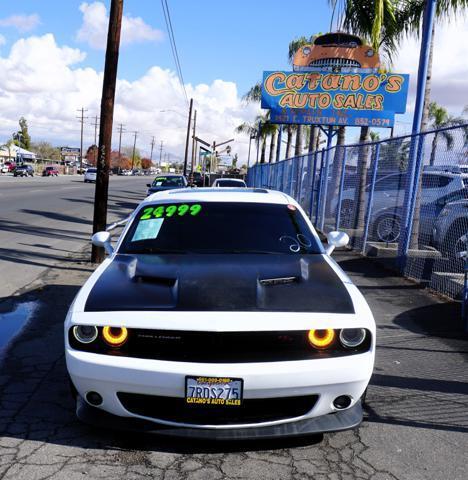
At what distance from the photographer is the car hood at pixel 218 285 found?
3230mm

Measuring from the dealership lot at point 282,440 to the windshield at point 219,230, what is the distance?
51.8 inches

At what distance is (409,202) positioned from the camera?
365 inches

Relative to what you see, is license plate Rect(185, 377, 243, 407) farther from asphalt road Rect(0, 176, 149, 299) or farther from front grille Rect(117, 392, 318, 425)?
asphalt road Rect(0, 176, 149, 299)

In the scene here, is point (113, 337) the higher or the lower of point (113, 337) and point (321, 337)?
the lower

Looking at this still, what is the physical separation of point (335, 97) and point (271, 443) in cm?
1521

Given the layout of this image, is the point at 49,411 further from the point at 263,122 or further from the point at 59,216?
the point at 263,122

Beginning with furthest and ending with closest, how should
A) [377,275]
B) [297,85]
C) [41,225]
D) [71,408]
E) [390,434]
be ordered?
[297,85] → [41,225] → [377,275] → [71,408] → [390,434]

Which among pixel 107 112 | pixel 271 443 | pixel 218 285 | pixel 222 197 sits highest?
pixel 107 112

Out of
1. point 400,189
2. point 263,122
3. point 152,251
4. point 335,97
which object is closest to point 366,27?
point 335,97

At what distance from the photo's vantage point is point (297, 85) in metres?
17.3

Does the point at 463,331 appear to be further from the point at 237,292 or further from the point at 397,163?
the point at 397,163

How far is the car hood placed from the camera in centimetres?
323

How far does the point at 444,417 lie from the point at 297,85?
14824 mm

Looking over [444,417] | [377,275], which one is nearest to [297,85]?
[377,275]
